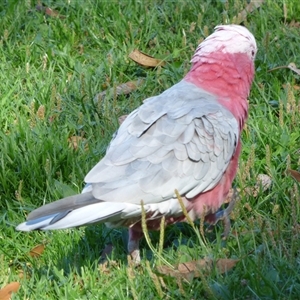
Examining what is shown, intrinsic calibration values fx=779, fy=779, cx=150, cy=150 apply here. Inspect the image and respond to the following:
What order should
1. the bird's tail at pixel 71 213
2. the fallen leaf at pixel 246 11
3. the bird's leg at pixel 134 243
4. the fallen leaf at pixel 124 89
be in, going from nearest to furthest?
the bird's tail at pixel 71 213 < the bird's leg at pixel 134 243 < the fallen leaf at pixel 124 89 < the fallen leaf at pixel 246 11

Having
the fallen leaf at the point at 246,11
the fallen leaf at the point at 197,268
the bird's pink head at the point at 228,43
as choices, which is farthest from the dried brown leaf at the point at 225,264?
the fallen leaf at the point at 246,11

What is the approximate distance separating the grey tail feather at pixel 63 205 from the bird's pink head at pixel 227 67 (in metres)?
0.86

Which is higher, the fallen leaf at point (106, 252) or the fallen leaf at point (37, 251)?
the fallen leaf at point (37, 251)

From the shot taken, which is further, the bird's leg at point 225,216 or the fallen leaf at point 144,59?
the fallen leaf at point 144,59

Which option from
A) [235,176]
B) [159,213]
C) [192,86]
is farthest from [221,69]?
[159,213]

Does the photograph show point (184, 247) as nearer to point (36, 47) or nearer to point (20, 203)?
Result: point (20, 203)

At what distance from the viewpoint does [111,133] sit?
162 inches

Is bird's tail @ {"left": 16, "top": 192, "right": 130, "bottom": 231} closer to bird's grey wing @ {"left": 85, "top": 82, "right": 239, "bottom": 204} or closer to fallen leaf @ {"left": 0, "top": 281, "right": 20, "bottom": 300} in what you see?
bird's grey wing @ {"left": 85, "top": 82, "right": 239, "bottom": 204}

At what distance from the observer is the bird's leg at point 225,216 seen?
3403 millimetres

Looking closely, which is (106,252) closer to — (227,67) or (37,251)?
(37,251)

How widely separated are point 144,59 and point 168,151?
5.22 ft

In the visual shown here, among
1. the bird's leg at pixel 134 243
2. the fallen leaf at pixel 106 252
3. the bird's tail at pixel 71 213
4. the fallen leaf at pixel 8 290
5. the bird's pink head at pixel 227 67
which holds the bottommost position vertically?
the fallen leaf at pixel 106 252

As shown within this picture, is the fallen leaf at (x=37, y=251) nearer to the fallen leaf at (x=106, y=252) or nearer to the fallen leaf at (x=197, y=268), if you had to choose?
the fallen leaf at (x=106, y=252)

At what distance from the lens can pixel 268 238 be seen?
3.25 metres
